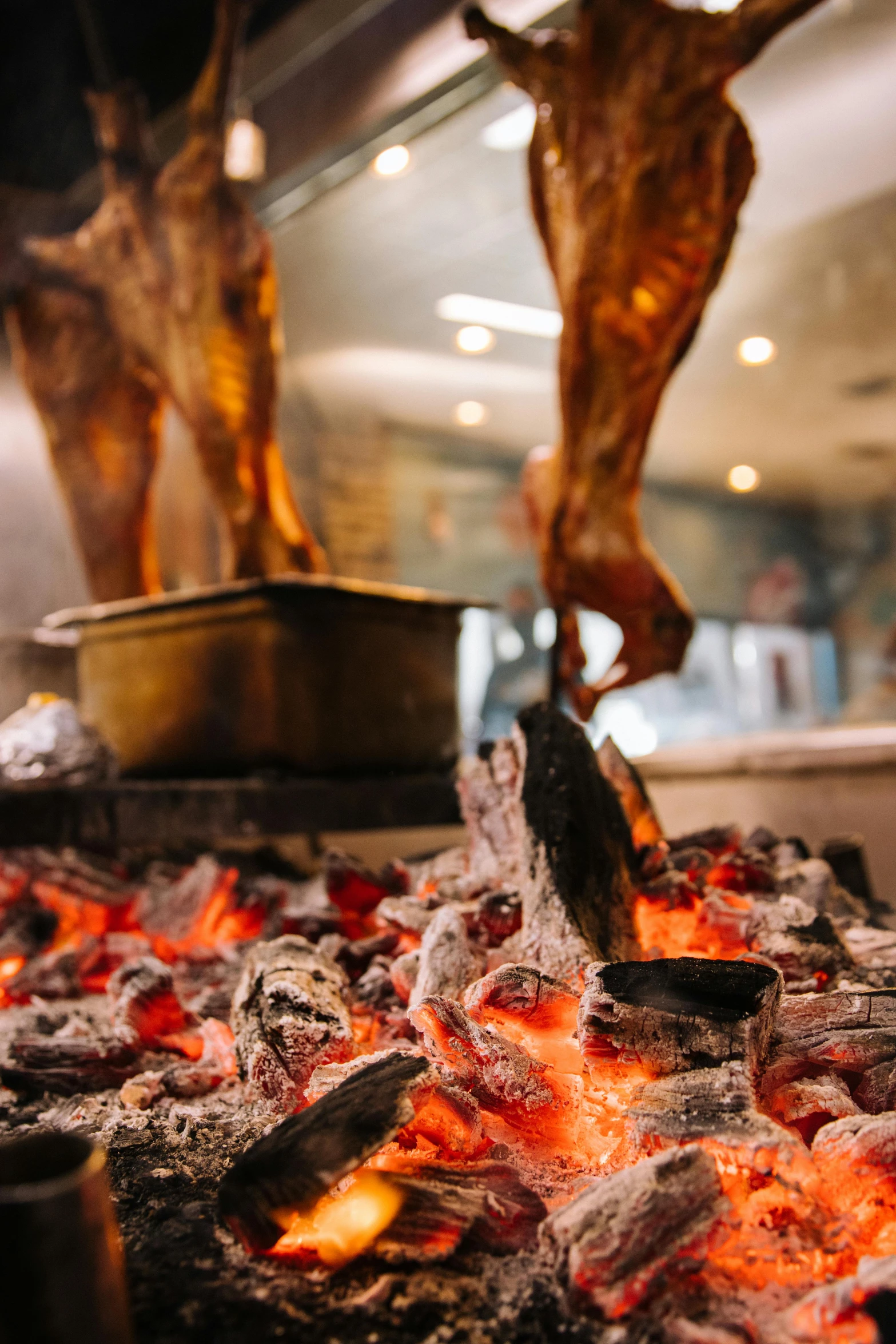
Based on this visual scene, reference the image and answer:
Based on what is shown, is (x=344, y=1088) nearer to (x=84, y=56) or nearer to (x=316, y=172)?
(x=316, y=172)

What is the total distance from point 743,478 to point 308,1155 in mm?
8115

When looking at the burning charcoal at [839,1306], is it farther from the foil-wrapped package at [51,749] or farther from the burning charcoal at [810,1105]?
the foil-wrapped package at [51,749]

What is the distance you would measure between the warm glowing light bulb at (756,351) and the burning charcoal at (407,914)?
582 centimetres

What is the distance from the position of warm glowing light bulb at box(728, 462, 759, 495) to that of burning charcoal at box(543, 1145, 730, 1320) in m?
7.88

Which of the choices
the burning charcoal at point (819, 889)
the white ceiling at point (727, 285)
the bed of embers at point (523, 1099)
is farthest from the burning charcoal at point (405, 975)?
the white ceiling at point (727, 285)

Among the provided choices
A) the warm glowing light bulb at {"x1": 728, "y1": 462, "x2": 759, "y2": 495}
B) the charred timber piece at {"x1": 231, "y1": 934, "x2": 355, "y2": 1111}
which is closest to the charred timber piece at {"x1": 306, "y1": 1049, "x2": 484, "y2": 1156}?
the charred timber piece at {"x1": 231, "y1": 934, "x2": 355, "y2": 1111}

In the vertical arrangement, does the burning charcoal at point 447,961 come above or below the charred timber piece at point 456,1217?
above

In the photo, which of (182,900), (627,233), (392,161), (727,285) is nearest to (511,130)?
(392,161)

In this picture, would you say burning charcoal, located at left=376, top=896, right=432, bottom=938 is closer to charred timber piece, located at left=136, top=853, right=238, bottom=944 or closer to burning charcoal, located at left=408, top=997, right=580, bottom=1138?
burning charcoal, located at left=408, top=997, right=580, bottom=1138

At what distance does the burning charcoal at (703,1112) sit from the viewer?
1.13 meters

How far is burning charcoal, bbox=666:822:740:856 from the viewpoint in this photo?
89.9 inches

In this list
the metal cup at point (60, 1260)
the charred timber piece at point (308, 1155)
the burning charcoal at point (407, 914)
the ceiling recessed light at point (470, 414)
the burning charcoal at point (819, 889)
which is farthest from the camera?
the ceiling recessed light at point (470, 414)

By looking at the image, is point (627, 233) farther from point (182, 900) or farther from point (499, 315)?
point (499, 315)

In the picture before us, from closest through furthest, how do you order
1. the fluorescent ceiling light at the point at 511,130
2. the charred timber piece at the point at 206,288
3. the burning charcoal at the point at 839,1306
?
the burning charcoal at the point at 839,1306 → the charred timber piece at the point at 206,288 → the fluorescent ceiling light at the point at 511,130
